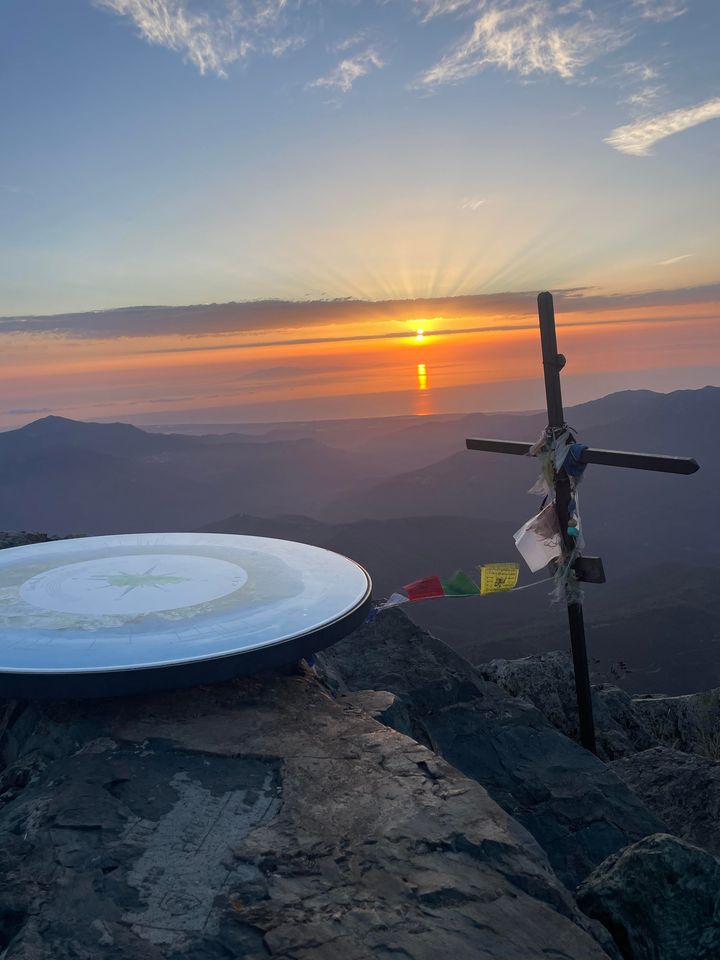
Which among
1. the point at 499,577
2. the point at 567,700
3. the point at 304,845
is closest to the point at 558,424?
the point at 499,577

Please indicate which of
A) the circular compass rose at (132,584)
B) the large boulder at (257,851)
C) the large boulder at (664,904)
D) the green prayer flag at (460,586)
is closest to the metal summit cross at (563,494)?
the green prayer flag at (460,586)

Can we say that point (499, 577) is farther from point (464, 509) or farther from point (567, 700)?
point (464, 509)

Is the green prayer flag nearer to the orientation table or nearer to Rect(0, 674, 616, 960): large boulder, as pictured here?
the orientation table

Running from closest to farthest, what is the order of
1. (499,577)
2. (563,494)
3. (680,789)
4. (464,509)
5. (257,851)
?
(257,851) → (680,789) → (563,494) → (499,577) → (464,509)

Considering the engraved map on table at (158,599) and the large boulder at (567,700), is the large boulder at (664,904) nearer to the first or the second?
the engraved map on table at (158,599)

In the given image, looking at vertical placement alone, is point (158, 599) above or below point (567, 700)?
above

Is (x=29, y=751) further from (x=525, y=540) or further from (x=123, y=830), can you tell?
(x=525, y=540)

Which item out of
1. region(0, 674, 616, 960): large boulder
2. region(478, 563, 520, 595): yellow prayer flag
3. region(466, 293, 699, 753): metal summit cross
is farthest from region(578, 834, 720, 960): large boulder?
region(478, 563, 520, 595): yellow prayer flag
